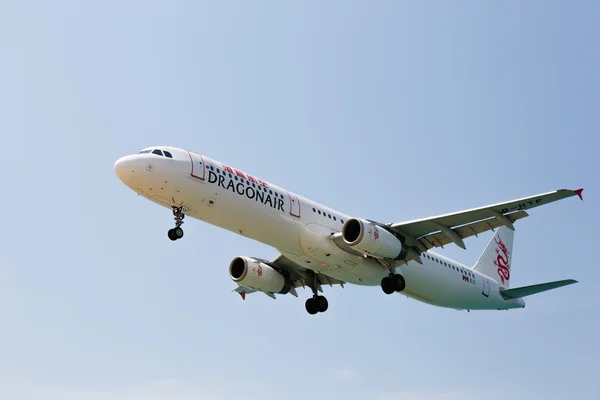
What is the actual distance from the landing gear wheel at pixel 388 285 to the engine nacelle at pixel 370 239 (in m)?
1.72

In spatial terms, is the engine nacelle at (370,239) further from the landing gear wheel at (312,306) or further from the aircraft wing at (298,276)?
the landing gear wheel at (312,306)

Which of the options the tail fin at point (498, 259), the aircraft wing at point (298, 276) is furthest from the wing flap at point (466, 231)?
the tail fin at point (498, 259)

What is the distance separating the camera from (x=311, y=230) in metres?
33.1

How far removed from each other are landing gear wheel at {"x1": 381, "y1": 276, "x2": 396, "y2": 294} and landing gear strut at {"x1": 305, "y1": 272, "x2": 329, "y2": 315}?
15.3ft

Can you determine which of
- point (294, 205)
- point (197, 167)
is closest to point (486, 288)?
point (294, 205)

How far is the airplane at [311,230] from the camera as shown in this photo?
99.2 feet

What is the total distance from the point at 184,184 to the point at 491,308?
19596 millimetres

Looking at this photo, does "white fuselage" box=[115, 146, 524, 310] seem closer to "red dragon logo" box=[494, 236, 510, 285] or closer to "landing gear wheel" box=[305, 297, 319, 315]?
"landing gear wheel" box=[305, 297, 319, 315]

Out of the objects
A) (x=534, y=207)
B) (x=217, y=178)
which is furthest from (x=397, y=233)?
(x=217, y=178)

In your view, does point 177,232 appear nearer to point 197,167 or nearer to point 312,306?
point 197,167

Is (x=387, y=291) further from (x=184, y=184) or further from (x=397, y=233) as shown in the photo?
(x=184, y=184)

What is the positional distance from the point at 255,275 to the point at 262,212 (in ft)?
23.0

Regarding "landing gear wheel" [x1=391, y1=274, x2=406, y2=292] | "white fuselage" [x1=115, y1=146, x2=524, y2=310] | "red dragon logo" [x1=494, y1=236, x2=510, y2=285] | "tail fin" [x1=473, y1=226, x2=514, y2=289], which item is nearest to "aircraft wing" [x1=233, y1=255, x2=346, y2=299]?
"white fuselage" [x1=115, y1=146, x2=524, y2=310]

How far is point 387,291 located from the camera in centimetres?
3488
